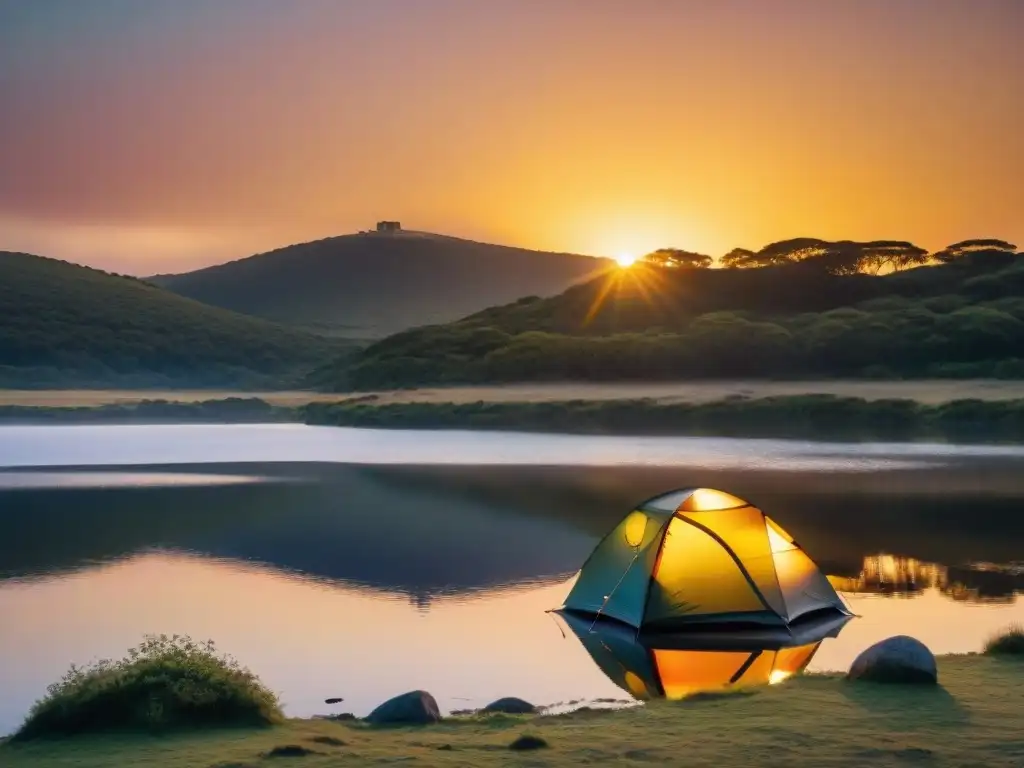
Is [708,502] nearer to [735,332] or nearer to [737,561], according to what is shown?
[737,561]

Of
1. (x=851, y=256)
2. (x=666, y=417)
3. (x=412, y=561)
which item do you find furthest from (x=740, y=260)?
(x=412, y=561)

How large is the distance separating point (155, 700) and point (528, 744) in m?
3.48

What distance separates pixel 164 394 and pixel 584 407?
89.8 m

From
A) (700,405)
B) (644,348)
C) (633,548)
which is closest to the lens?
(633,548)

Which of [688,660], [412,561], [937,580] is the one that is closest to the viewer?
[688,660]

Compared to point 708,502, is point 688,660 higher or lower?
lower

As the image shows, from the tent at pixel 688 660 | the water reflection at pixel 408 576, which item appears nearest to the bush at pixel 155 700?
the water reflection at pixel 408 576

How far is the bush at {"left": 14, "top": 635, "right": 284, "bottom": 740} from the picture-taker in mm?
10961

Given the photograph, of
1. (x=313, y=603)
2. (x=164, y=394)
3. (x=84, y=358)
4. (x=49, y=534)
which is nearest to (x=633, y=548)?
(x=313, y=603)

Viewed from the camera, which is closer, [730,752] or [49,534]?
[730,752]

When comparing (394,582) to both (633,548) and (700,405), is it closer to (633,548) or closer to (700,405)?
(633,548)

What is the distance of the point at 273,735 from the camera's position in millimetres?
10766

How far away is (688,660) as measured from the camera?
14992mm

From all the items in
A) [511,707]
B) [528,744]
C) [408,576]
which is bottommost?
[511,707]
